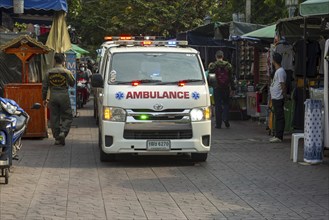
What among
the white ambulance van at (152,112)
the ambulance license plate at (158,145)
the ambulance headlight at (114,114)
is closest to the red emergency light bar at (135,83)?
the white ambulance van at (152,112)

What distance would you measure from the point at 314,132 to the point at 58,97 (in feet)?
18.1

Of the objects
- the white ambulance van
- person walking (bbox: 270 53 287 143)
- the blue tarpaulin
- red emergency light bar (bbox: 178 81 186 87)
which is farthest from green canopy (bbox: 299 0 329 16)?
the blue tarpaulin

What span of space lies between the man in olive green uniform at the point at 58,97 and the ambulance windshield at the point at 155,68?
241 centimetres

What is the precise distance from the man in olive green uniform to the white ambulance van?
2.53 meters

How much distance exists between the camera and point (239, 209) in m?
7.81

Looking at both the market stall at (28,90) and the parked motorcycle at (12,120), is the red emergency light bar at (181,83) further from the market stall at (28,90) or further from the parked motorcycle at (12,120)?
the market stall at (28,90)

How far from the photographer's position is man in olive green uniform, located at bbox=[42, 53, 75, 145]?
13516 mm

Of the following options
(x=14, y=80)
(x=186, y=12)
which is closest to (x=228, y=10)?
(x=186, y=12)

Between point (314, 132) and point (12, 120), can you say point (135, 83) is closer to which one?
point (12, 120)

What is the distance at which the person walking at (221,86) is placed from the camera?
56.1 feet

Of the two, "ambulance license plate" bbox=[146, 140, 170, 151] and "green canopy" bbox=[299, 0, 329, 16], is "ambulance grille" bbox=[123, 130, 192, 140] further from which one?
"green canopy" bbox=[299, 0, 329, 16]

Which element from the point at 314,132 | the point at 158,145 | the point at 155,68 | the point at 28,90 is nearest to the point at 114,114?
the point at 158,145

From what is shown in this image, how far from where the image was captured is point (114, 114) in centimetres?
1076

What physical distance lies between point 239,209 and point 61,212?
2.18m
